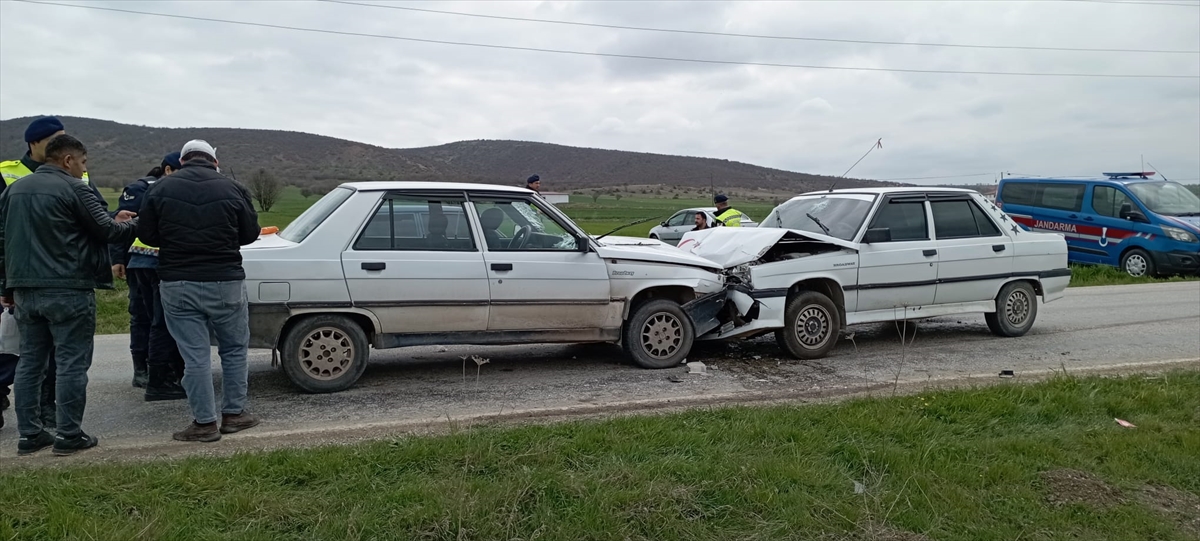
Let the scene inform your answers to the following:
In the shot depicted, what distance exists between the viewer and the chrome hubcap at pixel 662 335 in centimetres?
692

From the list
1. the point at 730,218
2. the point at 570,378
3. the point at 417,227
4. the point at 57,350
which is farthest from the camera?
the point at 730,218

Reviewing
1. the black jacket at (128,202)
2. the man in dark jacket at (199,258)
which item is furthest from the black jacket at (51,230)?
the black jacket at (128,202)

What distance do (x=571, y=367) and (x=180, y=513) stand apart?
3954 mm

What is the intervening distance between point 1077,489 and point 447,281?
4316mm

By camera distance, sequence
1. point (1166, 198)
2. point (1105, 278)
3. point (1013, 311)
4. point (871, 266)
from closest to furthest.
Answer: point (871, 266)
point (1013, 311)
point (1105, 278)
point (1166, 198)

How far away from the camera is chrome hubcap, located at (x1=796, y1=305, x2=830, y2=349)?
7.42 m

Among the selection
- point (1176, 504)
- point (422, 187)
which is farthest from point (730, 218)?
point (1176, 504)

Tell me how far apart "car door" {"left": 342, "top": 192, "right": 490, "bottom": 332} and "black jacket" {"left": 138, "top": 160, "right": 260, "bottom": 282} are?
45.3 inches

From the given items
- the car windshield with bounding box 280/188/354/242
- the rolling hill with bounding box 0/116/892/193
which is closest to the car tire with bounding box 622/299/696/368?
the car windshield with bounding box 280/188/354/242

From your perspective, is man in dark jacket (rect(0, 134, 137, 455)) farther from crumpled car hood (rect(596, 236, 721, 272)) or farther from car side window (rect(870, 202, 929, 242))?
car side window (rect(870, 202, 929, 242))

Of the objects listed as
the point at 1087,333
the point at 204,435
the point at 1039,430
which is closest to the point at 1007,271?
the point at 1087,333

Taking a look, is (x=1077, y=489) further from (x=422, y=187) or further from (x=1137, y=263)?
(x=1137, y=263)

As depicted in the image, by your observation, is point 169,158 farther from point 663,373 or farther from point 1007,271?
point 1007,271

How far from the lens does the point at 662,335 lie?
22.8ft
